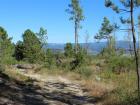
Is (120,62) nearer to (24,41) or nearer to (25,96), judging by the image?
(25,96)

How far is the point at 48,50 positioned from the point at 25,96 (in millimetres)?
43466

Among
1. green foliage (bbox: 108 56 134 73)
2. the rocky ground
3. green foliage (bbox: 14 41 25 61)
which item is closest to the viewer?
the rocky ground

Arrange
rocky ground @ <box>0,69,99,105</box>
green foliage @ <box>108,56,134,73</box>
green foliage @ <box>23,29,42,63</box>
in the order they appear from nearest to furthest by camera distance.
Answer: rocky ground @ <box>0,69,99,105</box> < green foliage @ <box>108,56,134,73</box> < green foliage @ <box>23,29,42,63</box>

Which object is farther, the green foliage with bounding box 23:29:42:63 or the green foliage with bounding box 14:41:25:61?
the green foliage with bounding box 14:41:25:61

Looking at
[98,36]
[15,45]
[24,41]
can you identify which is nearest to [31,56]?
[24,41]

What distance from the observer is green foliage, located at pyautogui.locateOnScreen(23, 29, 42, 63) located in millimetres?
56906

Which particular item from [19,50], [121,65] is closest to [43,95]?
[121,65]

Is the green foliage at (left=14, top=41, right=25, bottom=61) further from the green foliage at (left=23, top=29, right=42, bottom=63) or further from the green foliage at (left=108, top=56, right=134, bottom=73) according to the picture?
the green foliage at (left=108, top=56, right=134, bottom=73)

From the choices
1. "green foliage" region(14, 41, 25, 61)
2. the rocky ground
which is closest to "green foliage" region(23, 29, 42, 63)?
"green foliage" region(14, 41, 25, 61)

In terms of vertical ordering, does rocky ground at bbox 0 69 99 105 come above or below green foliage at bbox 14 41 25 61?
below

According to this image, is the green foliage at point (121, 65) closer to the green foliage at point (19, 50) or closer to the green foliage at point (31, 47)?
the green foliage at point (31, 47)

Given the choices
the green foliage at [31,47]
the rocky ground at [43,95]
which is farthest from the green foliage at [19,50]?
the rocky ground at [43,95]

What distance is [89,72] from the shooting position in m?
30.4

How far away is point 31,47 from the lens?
193ft
